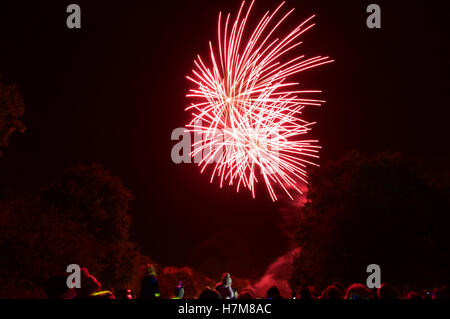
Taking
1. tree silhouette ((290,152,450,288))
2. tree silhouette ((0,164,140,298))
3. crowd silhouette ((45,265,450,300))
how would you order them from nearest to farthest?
crowd silhouette ((45,265,450,300)) < tree silhouette ((0,164,140,298)) < tree silhouette ((290,152,450,288))

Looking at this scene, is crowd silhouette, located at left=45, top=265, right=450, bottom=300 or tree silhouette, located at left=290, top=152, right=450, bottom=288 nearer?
crowd silhouette, located at left=45, top=265, right=450, bottom=300

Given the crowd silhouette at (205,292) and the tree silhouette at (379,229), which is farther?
the tree silhouette at (379,229)

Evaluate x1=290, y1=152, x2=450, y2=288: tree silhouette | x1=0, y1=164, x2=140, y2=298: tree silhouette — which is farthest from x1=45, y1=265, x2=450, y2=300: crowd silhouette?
x1=290, y1=152, x2=450, y2=288: tree silhouette

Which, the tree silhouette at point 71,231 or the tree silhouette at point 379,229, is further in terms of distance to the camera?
the tree silhouette at point 379,229

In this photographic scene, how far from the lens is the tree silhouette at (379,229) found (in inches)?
1344

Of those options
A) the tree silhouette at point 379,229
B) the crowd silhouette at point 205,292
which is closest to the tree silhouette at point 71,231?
the tree silhouette at point 379,229

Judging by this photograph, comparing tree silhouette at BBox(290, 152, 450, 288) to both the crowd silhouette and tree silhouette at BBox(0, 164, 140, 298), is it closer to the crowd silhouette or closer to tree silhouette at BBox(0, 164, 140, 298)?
tree silhouette at BBox(0, 164, 140, 298)

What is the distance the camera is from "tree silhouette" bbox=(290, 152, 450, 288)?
3412cm

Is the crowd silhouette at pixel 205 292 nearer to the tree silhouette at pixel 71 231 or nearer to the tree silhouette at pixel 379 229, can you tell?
the tree silhouette at pixel 71 231

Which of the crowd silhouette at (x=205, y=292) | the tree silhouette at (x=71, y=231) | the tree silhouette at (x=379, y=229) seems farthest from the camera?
the tree silhouette at (x=379, y=229)

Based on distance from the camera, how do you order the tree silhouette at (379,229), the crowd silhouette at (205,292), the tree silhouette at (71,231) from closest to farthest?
the crowd silhouette at (205,292), the tree silhouette at (71,231), the tree silhouette at (379,229)

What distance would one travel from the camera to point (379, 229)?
34.7 metres

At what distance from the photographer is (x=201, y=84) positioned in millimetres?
26828
